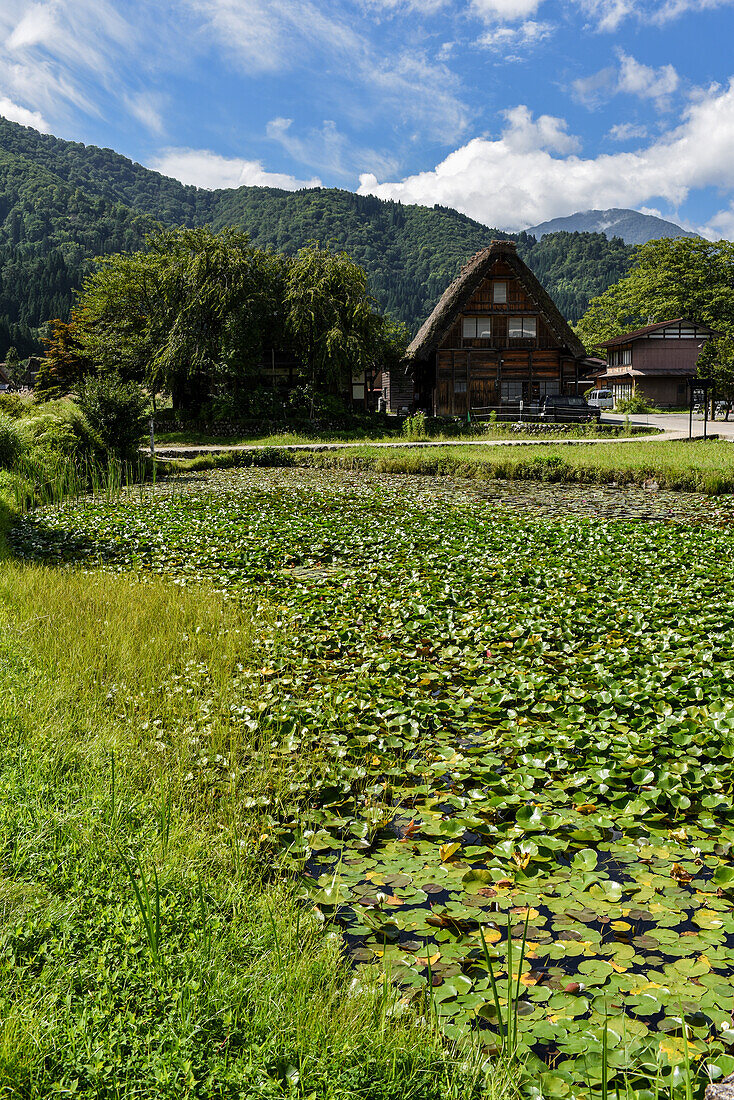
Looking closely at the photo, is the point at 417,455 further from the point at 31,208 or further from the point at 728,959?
the point at 31,208

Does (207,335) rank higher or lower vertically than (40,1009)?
higher

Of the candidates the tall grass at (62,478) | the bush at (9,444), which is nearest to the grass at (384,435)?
the tall grass at (62,478)

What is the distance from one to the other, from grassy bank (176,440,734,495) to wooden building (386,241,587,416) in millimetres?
12890

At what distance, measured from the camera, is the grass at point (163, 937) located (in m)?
1.94

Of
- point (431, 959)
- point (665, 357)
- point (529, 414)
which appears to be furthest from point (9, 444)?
point (665, 357)

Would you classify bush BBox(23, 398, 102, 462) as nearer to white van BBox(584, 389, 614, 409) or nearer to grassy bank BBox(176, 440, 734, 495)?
grassy bank BBox(176, 440, 734, 495)

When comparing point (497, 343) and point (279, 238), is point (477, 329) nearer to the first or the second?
point (497, 343)

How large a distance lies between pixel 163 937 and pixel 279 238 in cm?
9070

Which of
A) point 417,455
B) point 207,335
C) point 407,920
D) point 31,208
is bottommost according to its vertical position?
point 407,920

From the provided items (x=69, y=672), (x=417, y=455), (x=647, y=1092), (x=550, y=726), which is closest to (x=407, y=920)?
(x=647, y=1092)

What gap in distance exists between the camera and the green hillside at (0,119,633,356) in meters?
85.2

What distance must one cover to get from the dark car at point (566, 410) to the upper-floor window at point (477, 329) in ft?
14.2

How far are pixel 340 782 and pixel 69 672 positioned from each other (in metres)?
2.25

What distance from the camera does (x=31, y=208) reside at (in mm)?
102562
